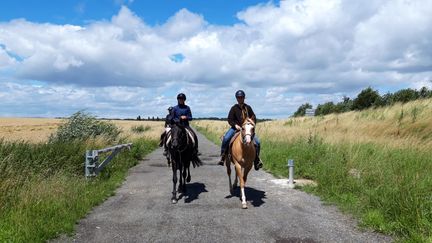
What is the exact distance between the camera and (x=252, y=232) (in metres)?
7.80

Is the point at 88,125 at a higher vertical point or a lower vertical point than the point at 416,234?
higher

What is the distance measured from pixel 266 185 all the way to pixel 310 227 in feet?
17.6

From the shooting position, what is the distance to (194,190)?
12.7 metres

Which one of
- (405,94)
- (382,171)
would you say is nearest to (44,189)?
(382,171)

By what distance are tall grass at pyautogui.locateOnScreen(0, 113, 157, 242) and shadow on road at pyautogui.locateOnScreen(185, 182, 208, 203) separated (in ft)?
7.28

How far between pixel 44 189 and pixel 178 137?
343 cm

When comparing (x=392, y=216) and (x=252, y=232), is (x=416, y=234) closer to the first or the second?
(x=392, y=216)

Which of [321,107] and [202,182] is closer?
[202,182]

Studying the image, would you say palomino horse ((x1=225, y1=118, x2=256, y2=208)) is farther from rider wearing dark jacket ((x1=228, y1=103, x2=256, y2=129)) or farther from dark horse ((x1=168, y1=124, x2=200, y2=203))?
dark horse ((x1=168, y1=124, x2=200, y2=203))

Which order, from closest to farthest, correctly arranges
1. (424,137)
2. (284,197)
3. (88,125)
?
(284,197)
(424,137)
(88,125)

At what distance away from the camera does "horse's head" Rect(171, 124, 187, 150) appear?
1097 centimetres

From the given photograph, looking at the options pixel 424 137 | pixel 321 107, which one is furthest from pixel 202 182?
pixel 321 107

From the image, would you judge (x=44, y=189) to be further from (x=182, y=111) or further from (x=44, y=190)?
(x=182, y=111)

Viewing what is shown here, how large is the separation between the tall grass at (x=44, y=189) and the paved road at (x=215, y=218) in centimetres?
39
